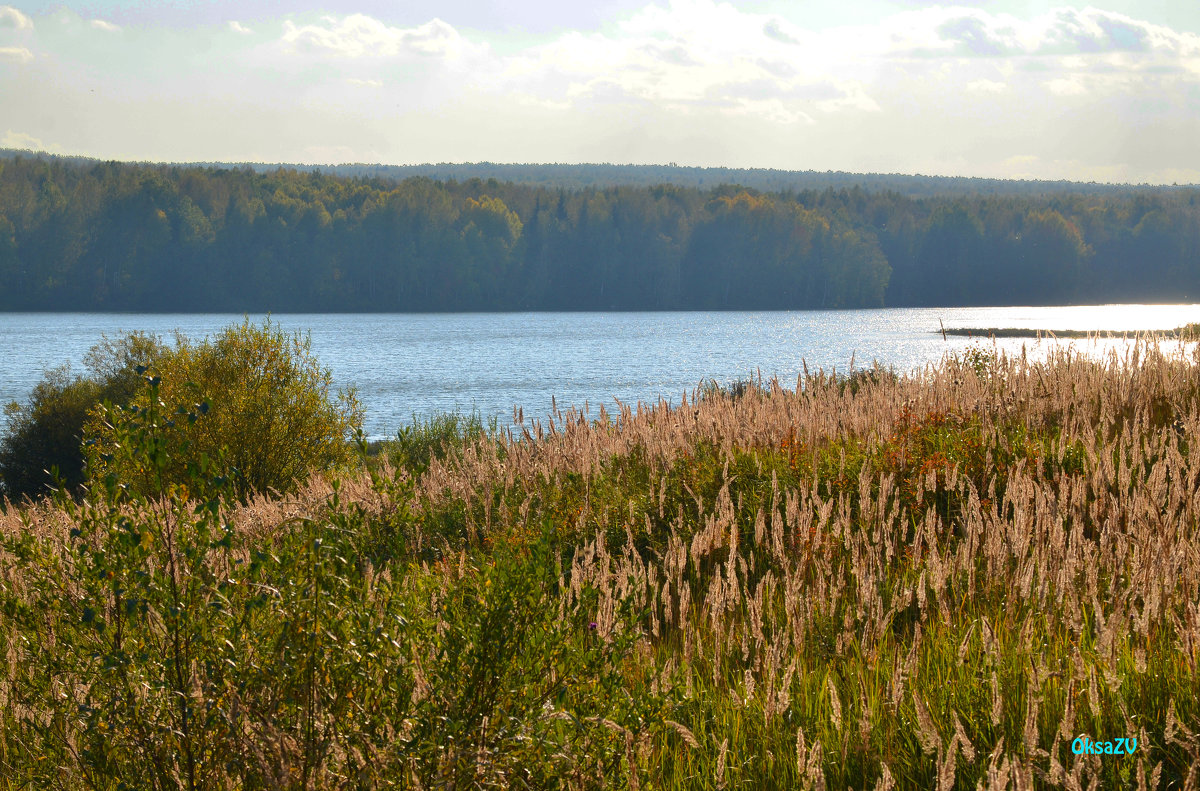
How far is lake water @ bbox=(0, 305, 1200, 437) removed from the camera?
45.4m

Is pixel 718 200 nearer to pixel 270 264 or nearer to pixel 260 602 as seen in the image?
pixel 270 264

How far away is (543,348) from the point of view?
7331cm

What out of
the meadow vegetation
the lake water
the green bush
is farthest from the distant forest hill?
the meadow vegetation

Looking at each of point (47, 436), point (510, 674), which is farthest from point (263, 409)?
point (510, 674)

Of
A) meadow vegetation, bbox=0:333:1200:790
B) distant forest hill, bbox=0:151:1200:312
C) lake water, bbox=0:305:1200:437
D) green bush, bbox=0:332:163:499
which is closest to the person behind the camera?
meadow vegetation, bbox=0:333:1200:790

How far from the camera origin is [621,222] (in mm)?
131750

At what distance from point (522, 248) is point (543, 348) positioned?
5707 centimetres

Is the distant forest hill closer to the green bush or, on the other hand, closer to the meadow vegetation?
the green bush

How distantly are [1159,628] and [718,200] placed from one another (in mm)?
138122

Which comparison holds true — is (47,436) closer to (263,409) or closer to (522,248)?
(263,409)

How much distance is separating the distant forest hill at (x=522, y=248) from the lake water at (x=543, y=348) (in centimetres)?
483

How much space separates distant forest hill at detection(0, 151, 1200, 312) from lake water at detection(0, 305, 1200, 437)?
4827 millimetres

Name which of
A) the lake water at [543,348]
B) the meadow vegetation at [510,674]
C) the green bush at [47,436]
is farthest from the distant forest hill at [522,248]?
the meadow vegetation at [510,674]

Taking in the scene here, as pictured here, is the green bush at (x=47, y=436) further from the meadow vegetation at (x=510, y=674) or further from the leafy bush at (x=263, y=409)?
the meadow vegetation at (x=510, y=674)
